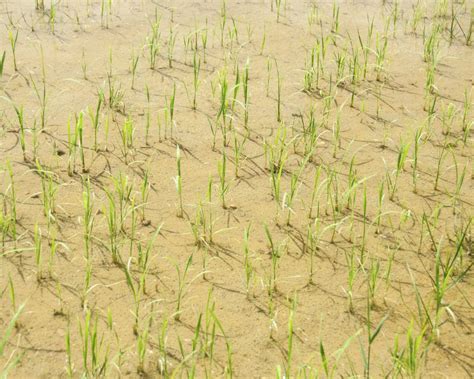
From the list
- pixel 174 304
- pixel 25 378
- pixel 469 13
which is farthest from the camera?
pixel 469 13

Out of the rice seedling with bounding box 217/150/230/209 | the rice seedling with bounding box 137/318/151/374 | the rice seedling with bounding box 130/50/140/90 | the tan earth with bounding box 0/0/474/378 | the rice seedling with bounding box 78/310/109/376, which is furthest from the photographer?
the rice seedling with bounding box 130/50/140/90

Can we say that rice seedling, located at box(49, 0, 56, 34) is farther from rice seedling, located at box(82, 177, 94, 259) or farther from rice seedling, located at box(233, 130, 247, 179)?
rice seedling, located at box(82, 177, 94, 259)

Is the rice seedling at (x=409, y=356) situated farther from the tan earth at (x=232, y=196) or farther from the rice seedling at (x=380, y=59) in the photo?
the rice seedling at (x=380, y=59)

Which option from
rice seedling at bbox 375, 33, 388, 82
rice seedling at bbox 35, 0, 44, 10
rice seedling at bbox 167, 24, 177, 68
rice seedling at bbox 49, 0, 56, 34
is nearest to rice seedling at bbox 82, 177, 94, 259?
rice seedling at bbox 167, 24, 177, 68

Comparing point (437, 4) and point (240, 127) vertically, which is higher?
point (437, 4)

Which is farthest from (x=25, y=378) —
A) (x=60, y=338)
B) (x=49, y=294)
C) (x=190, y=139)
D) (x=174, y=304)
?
(x=190, y=139)

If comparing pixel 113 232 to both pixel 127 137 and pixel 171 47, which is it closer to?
pixel 127 137

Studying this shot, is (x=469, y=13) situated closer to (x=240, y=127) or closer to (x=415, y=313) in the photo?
(x=240, y=127)

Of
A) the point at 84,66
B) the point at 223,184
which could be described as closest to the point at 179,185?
the point at 223,184

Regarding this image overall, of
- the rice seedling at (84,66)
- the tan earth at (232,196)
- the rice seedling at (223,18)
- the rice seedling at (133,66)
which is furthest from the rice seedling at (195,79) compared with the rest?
the rice seedling at (84,66)

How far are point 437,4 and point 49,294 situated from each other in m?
4.26

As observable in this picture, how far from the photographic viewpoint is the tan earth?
2852 mm

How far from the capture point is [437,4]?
6.07 metres

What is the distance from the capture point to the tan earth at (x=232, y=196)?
2.85 m
